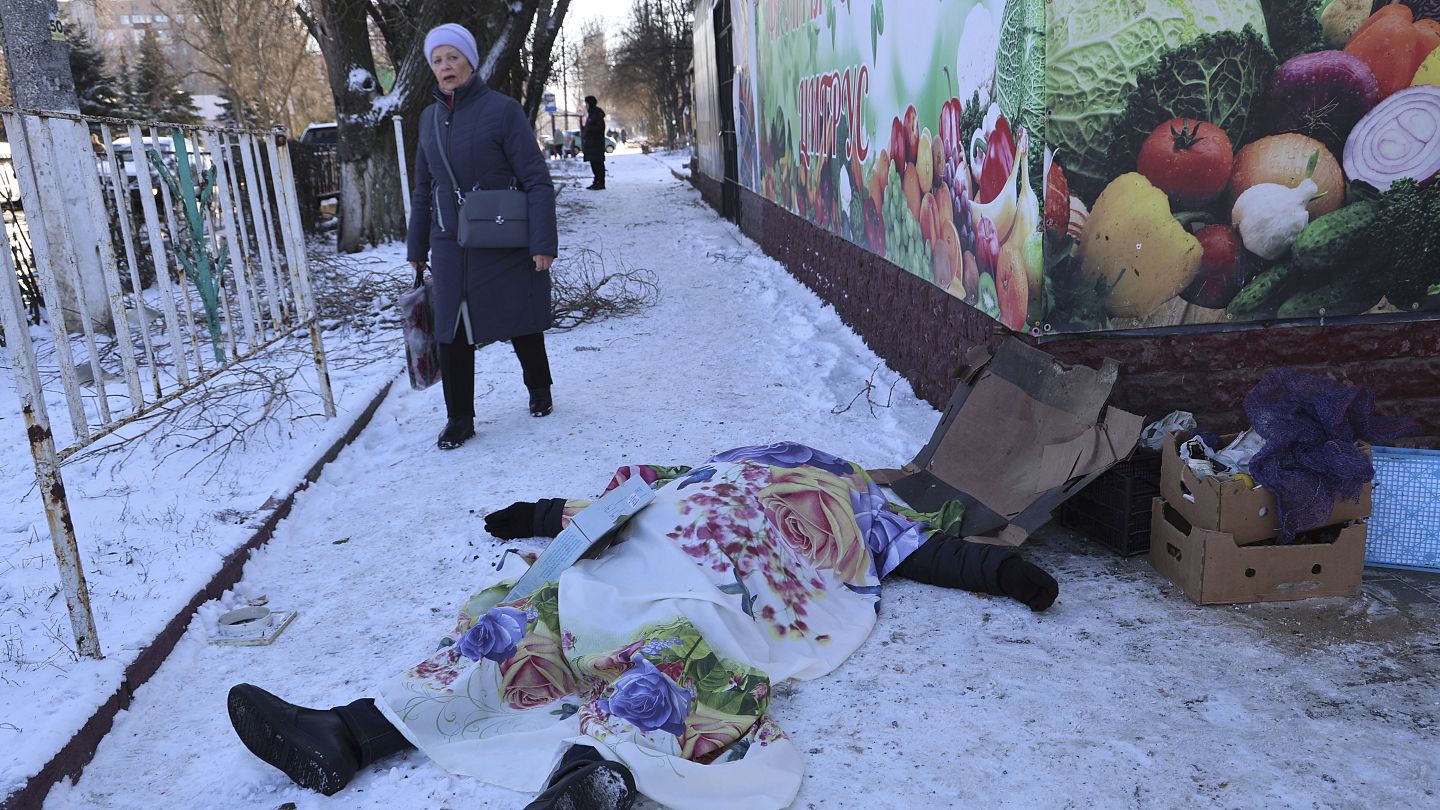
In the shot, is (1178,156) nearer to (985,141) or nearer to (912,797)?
Result: (985,141)

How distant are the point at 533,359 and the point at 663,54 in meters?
41.2

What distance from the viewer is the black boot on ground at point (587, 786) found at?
197cm

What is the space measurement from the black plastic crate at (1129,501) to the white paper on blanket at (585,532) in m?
1.54

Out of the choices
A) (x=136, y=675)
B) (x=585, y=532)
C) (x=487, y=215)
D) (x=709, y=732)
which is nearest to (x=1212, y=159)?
(x=585, y=532)

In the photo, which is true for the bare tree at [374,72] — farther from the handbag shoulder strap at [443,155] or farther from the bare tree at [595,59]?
the bare tree at [595,59]

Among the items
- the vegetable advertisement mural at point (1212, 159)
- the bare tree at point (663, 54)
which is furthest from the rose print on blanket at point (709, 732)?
the bare tree at point (663, 54)

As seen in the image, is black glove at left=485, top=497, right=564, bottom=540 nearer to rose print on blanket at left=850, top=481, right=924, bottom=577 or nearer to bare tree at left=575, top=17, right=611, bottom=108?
rose print on blanket at left=850, top=481, right=924, bottom=577

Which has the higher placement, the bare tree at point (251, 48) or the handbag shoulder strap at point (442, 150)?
the bare tree at point (251, 48)

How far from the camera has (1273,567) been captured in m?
2.96

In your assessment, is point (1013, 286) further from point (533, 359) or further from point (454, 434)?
point (454, 434)

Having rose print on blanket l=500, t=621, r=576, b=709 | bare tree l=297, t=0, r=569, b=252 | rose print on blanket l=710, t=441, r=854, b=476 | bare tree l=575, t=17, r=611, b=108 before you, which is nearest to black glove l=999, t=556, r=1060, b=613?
rose print on blanket l=710, t=441, r=854, b=476

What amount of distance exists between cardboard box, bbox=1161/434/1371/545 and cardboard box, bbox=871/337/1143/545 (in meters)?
0.30

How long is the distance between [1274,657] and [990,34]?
243cm

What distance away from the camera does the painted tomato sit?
3453 mm
